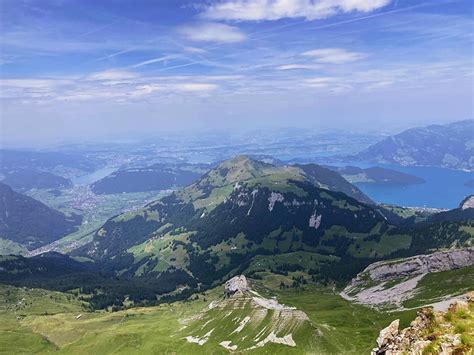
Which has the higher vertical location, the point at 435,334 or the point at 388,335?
the point at 435,334

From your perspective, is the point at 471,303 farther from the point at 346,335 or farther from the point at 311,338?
the point at 346,335

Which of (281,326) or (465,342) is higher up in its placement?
(465,342)

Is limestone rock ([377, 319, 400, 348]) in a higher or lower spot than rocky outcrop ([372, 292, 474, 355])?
lower

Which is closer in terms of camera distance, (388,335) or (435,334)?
(435,334)

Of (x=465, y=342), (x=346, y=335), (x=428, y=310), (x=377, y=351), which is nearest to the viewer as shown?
(x=465, y=342)

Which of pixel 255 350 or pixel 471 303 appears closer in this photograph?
pixel 471 303

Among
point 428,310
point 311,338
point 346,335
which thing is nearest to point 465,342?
point 428,310

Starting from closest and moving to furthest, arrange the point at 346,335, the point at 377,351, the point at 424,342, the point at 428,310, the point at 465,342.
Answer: the point at 465,342 → the point at 424,342 → the point at 428,310 → the point at 377,351 → the point at 346,335

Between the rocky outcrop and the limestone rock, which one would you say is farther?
the limestone rock
